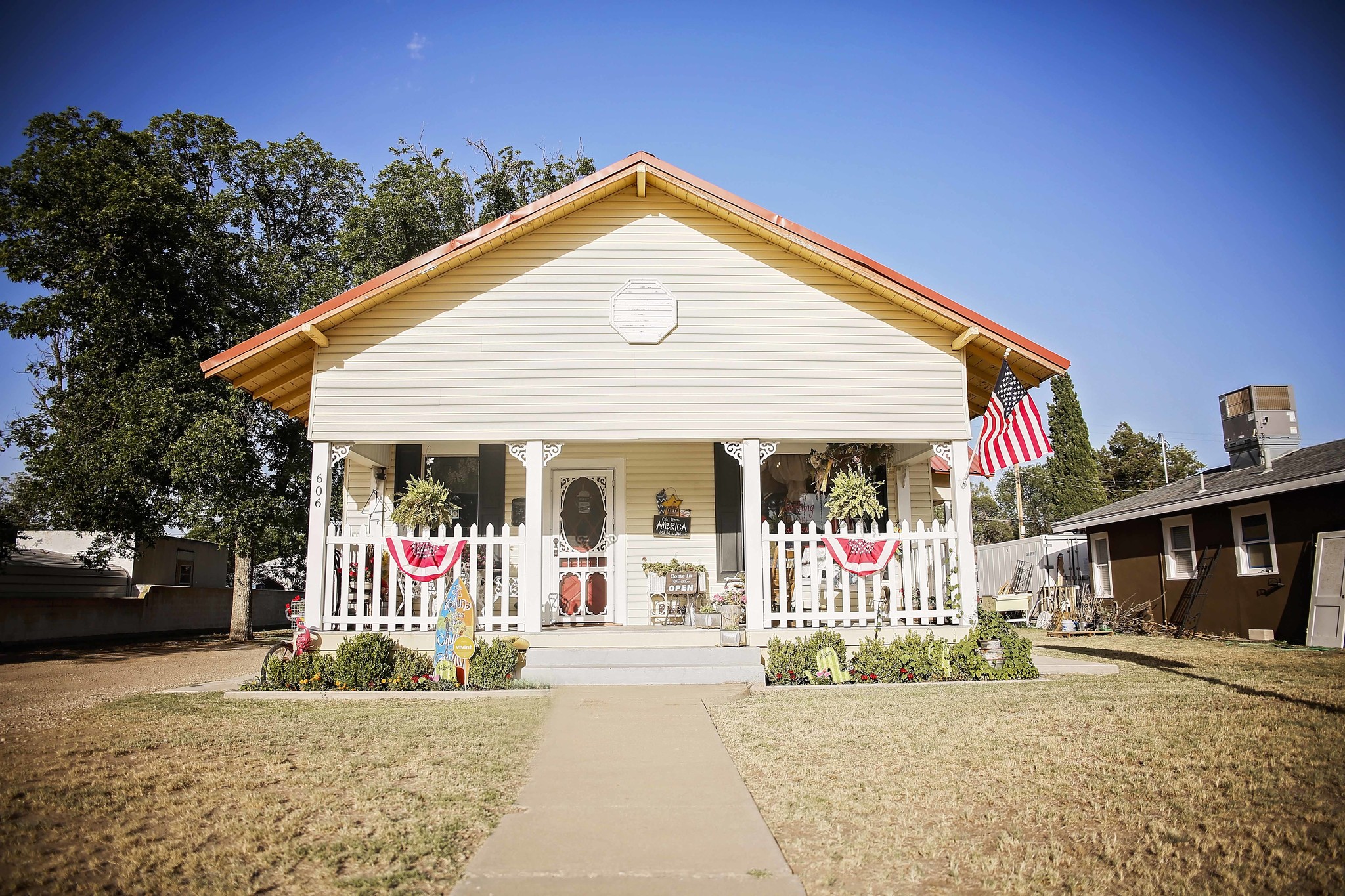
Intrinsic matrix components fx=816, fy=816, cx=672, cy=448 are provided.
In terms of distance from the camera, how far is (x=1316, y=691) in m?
8.09

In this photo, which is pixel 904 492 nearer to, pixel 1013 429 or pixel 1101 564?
pixel 1013 429

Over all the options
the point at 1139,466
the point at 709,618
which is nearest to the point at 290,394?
the point at 709,618

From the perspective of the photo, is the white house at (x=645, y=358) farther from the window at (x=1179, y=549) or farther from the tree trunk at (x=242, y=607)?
the tree trunk at (x=242, y=607)

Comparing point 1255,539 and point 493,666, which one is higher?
point 1255,539

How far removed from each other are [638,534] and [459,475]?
3.02 m

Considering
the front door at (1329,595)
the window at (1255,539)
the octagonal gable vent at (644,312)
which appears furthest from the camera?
the window at (1255,539)

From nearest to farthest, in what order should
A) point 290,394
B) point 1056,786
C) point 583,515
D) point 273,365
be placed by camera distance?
1. point 1056,786
2. point 273,365
3. point 290,394
4. point 583,515

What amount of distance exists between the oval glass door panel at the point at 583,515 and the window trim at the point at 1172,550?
1303cm

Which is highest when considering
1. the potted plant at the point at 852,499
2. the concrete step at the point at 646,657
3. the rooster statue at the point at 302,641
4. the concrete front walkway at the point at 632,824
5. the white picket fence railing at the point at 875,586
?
the potted plant at the point at 852,499

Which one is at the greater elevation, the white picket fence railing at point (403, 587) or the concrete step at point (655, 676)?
the white picket fence railing at point (403, 587)

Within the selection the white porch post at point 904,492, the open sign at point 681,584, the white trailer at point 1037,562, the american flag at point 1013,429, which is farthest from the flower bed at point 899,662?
the white trailer at point 1037,562

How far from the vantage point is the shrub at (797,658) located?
31.6 ft

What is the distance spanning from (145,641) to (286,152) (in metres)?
13.5

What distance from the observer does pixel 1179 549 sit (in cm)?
1812
